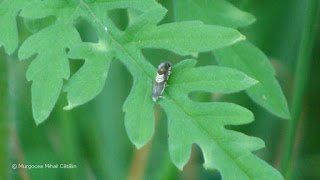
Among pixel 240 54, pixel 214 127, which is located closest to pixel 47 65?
pixel 214 127

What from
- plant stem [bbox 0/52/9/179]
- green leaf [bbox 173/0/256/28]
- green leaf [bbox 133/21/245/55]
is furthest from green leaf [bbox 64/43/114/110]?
plant stem [bbox 0/52/9/179]

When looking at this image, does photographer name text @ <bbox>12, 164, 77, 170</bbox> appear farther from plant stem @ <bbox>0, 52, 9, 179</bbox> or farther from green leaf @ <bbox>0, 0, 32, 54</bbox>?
green leaf @ <bbox>0, 0, 32, 54</bbox>

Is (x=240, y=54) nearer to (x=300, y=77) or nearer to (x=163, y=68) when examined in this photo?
(x=163, y=68)

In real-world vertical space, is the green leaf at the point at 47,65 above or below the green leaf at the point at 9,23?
below

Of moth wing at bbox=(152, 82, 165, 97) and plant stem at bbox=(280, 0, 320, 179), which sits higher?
moth wing at bbox=(152, 82, 165, 97)

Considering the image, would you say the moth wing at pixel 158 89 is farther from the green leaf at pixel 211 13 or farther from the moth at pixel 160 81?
the green leaf at pixel 211 13

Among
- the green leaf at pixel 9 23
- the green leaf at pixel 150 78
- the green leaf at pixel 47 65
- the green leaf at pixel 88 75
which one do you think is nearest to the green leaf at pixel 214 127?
the green leaf at pixel 150 78
